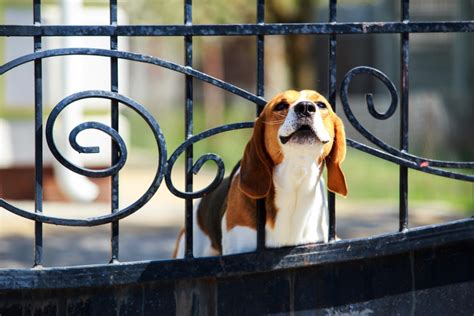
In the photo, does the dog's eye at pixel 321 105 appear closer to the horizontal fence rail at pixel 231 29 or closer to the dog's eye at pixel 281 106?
the dog's eye at pixel 281 106

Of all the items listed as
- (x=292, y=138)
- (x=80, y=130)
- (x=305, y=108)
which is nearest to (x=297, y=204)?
(x=292, y=138)

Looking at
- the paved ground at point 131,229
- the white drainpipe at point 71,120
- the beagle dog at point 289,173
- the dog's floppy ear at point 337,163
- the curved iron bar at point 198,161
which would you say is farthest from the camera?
the white drainpipe at point 71,120

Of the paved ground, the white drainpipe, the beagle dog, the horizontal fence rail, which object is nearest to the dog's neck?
the beagle dog

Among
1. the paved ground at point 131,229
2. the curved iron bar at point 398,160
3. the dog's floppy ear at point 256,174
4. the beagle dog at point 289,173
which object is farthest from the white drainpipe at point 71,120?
the curved iron bar at point 398,160

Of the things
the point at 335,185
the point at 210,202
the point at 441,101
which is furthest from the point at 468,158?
the point at 335,185

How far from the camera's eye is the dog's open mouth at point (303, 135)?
3365mm

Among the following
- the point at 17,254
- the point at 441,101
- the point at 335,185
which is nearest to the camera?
the point at 335,185

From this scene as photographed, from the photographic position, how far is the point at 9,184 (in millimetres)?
9586

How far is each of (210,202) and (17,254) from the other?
2.61m

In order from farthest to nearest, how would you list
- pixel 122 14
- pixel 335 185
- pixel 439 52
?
pixel 439 52, pixel 122 14, pixel 335 185

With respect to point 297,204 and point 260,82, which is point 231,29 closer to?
point 260,82

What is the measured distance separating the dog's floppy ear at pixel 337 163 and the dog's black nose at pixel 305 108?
211 mm

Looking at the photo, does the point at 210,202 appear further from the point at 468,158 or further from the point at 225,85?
the point at 468,158

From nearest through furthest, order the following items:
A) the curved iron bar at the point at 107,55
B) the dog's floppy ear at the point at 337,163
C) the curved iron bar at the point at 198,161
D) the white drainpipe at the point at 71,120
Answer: the curved iron bar at the point at 107,55
the curved iron bar at the point at 198,161
the dog's floppy ear at the point at 337,163
the white drainpipe at the point at 71,120
